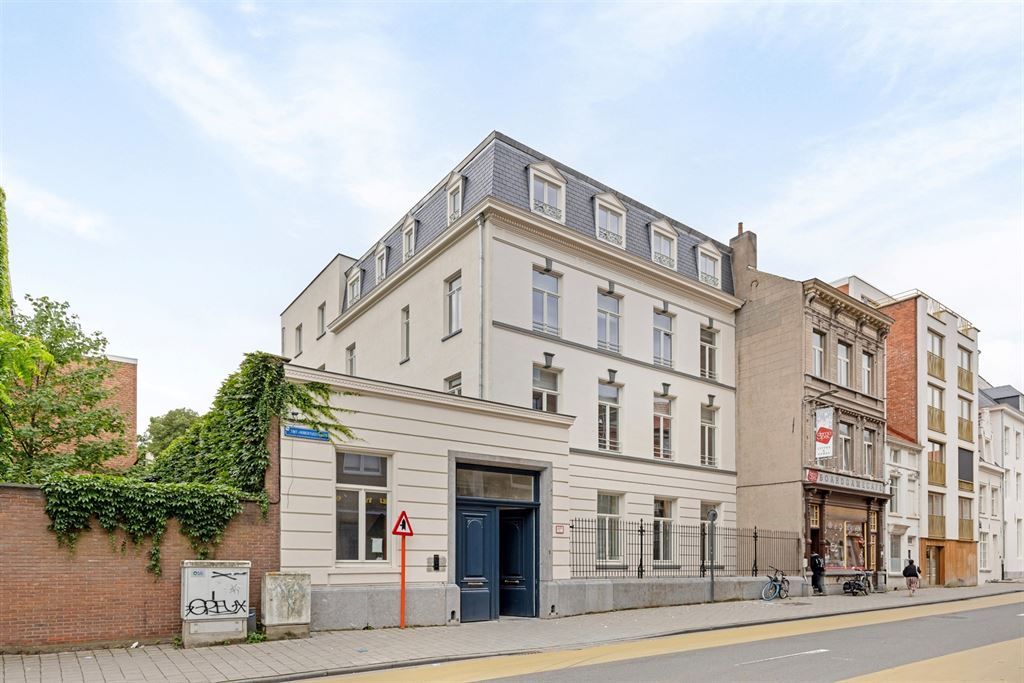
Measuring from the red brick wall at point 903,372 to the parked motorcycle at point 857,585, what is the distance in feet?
Result: 35.5

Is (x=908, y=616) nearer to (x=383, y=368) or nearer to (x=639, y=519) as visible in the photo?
(x=639, y=519)

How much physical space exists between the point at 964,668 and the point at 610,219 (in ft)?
62.4

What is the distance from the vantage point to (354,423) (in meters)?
17.0

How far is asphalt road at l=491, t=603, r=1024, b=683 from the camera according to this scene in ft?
38.2

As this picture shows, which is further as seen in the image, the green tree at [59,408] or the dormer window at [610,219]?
the dormer window at [610,219]

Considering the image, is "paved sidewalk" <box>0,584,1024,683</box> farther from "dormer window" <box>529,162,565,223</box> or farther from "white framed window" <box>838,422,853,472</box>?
"white framed window" <box>838,422,853,472</box>

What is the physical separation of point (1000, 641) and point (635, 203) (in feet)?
61.0

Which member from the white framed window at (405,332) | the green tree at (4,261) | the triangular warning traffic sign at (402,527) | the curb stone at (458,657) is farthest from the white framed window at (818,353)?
the green tree at (4,261)

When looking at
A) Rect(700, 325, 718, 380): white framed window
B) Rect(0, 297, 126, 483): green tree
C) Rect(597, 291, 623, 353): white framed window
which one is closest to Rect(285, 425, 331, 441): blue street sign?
Rect(0, 297, 126, 483): green tree

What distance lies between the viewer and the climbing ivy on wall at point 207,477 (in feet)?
44.0

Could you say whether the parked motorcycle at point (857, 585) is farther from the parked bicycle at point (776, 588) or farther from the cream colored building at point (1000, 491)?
the cream colored building at point (1000, 491)

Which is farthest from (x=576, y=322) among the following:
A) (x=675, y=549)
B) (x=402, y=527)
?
(x=402, y=527)

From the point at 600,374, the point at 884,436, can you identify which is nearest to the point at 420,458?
the point at 600,374

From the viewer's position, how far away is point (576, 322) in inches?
1064
